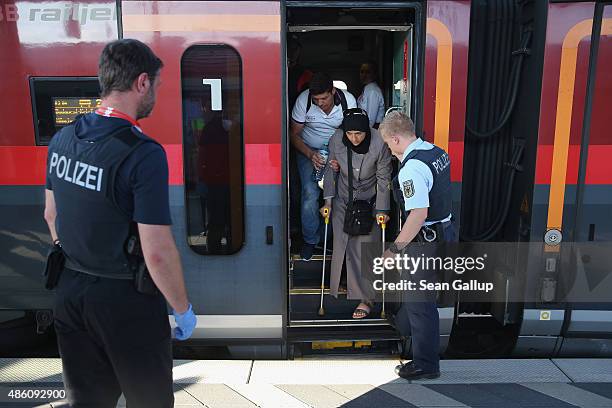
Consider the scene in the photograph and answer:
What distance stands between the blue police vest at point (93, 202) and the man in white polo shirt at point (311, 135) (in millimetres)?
2535

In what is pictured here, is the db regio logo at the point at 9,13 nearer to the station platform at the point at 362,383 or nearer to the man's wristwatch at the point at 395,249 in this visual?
the station platform at the point at 362,383

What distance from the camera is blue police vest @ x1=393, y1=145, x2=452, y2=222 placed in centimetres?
308

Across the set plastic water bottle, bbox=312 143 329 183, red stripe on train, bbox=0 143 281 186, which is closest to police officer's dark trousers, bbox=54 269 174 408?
red stripe on train, bbox=0 143 281 186

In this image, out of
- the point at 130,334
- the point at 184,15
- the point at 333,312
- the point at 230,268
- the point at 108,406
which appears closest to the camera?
the point at 130,334

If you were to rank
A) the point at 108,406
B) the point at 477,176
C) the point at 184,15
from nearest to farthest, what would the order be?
the point at 108,406 < the point at 184,15 < the point at 477,176

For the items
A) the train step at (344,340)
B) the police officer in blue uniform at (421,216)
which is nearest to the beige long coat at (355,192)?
the train step at (344,340)

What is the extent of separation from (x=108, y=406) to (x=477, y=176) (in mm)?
2870

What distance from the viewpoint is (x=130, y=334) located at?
72.9 inches

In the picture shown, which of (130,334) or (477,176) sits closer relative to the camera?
(130,334)

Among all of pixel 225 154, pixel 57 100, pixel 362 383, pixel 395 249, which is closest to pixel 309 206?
pixel 225 154

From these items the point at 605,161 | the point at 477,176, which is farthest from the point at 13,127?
the point at 605,161

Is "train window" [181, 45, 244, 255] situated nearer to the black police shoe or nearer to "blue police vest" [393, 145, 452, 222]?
"blue police vest" [393, 145, 452, 222]

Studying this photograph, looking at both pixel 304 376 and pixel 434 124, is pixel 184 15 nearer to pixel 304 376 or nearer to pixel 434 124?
pixel 434 124

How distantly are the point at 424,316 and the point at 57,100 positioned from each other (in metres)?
2.72
